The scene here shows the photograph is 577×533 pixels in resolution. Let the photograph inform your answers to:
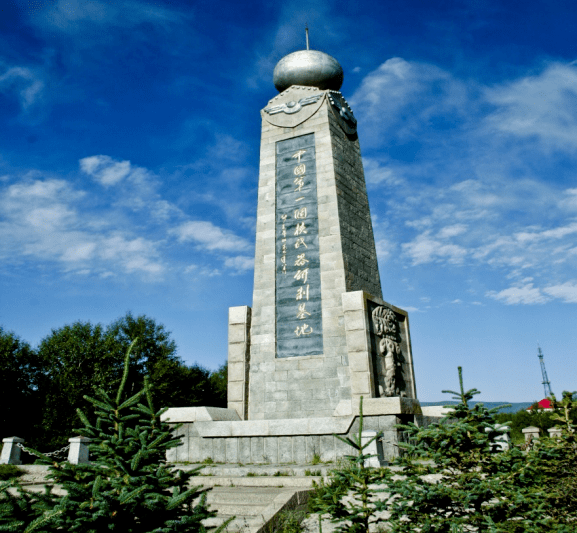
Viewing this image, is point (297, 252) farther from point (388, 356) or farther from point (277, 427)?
point (277, 427)

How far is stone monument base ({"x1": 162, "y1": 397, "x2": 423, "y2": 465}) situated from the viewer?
33.6 feet

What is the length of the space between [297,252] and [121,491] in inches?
454

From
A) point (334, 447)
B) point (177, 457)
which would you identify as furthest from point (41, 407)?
point (334, 447)

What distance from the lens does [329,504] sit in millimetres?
3822

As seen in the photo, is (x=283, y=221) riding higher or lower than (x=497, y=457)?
higher

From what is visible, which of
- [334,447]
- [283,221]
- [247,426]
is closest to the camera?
[334,447]

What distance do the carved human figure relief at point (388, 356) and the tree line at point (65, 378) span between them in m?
15.4

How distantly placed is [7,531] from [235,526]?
12.6 ft

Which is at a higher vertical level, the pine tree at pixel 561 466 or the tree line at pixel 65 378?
the tree line at pixel 65 378

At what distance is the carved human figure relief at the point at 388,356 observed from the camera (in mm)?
12844

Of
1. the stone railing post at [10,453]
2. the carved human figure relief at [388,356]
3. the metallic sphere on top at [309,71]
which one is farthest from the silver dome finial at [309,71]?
the stone railing post at [10,453]

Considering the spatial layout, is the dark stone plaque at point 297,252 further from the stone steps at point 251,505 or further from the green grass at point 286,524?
the green grass at point 286,524

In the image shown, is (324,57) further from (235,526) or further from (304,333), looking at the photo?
(235,526)

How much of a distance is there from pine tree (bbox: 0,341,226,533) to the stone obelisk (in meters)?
8.85
